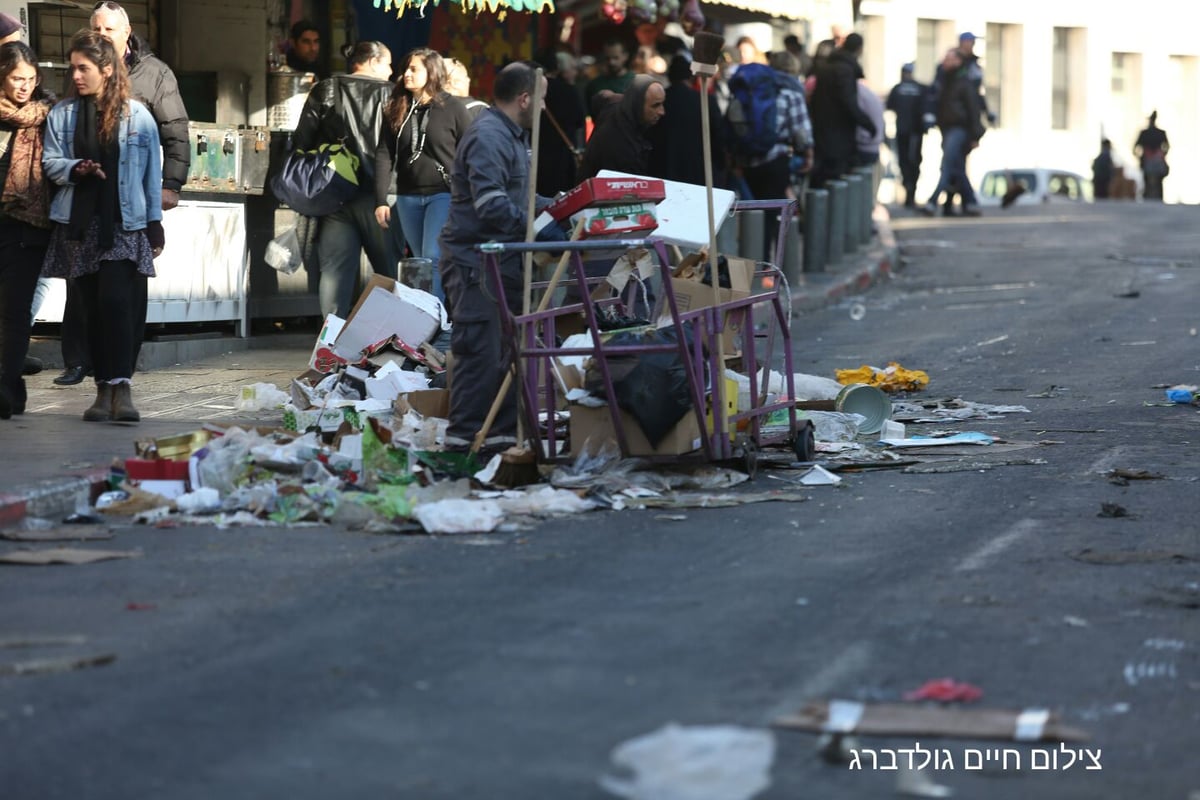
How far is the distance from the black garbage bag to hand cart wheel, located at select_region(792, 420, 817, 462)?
0.95 metres

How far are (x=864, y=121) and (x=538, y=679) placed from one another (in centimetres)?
1697

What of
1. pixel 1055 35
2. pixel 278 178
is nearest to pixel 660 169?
pixel 278 178

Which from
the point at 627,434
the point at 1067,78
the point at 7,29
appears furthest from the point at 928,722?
the point at 1067,78

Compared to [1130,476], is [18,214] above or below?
above

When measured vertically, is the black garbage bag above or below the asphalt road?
above

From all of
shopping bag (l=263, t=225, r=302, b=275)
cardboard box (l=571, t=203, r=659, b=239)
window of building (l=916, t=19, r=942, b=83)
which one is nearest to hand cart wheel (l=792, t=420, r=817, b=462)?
cardboard box (l=571, t=203, r=659, b=239)

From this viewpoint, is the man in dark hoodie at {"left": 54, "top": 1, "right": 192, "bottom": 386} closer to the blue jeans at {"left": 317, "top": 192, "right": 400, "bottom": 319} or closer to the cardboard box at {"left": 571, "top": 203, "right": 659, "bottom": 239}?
the blue jeans at {"left": 317, "top": 192, "right": 400, "bottom": 319}

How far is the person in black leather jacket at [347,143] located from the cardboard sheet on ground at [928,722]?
7942 mm

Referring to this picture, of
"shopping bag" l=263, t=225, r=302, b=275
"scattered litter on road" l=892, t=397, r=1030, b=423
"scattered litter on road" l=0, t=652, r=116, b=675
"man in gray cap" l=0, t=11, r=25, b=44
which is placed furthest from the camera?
"shopping bag" l=263, t=225, r=302, b=275

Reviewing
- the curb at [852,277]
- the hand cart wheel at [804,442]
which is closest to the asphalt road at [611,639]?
the hand cart wheel at [804,442]

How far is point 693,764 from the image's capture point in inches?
171

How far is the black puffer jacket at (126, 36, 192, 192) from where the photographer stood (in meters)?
10.2

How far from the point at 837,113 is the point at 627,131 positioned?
10178 millimetres

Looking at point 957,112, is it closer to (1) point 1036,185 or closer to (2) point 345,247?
(2) point 345,247
